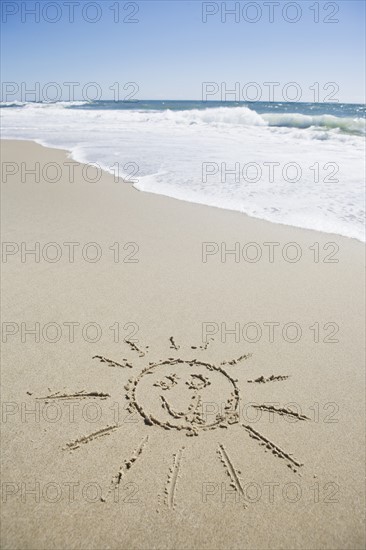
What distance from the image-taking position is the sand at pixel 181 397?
1.64 meters

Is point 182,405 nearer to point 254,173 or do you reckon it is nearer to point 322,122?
point 254,173

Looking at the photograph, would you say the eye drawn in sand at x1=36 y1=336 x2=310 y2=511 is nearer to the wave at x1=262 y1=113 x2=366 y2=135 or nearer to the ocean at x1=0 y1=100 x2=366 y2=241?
the ocean at x1=0 y1=100 x2=366 y2=241

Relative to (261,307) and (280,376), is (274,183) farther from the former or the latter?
(280,376)

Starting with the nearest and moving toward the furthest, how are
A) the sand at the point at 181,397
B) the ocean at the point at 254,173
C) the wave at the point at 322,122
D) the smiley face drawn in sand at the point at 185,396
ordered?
1. the sand at the point at 181,397
2. the smiley face drawn in sand at the point at 185,396
3. the ocean at the point at 254,173
4. the wave at the point at 322,122

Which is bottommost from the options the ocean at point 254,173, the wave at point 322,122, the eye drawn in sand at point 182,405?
the eye drawn in sand at point 182,405

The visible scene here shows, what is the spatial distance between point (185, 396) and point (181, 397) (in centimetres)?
2

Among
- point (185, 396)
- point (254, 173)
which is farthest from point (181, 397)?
point (254, 173)

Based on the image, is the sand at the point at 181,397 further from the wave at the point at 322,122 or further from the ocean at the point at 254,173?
the wave at the point at 322,122

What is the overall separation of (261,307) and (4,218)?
3.22m

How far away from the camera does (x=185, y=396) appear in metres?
2.24

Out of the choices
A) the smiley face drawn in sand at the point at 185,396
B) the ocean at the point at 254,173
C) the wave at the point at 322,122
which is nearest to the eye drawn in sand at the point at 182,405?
the smiley face drawn in sand at the point at 185,396

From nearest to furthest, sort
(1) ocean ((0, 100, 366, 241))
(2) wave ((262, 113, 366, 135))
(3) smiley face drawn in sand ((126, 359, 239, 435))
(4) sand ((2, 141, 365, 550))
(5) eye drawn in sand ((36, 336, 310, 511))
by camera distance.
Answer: (4) sand ((2, 141, 365, 550)) < (5) eye drawn in sand ((36, 336, 310, 511)) < (3) smiley face drawn in sand ((126, 359, 239, 435)) < (1) ocean ((0, 100, 366, 241)) < (2) wave ((262, 113, 366, 135))

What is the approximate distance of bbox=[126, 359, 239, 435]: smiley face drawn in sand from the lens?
2.07m

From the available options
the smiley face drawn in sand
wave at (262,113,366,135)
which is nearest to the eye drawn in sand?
the smiley face drawn in sand
